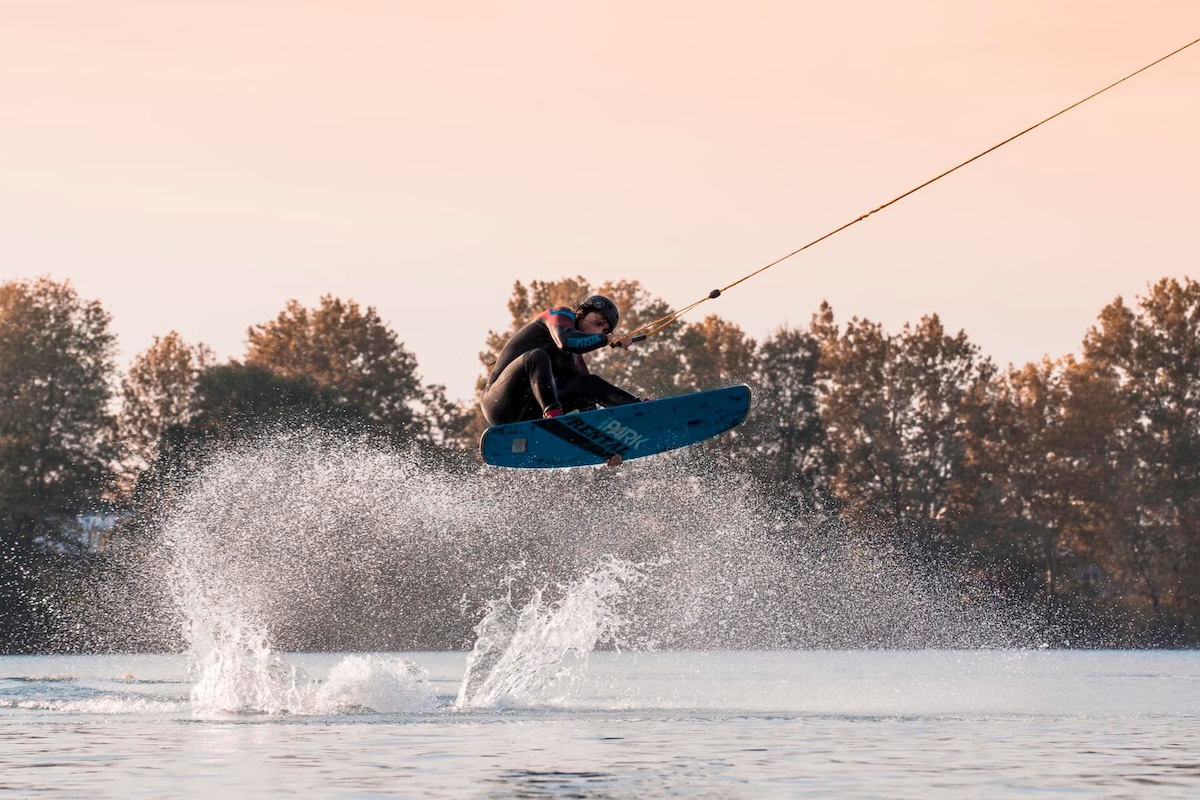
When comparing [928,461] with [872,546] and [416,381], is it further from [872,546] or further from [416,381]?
[416,381]

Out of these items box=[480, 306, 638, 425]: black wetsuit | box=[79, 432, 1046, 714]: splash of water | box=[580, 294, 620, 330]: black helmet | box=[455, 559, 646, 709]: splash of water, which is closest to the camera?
box=[480, 306, 638, 425]: black wetsuit

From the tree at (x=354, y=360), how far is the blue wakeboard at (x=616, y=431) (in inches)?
1614

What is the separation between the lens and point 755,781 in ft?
42.4

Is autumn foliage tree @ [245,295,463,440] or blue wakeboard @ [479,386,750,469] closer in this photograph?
blue wakeboard @ [479,386,750,469]

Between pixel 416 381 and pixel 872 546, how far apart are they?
15156mm

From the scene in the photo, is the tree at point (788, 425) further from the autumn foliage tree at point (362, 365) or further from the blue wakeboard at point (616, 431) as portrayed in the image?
the blue wakeboard at point (616, 431)

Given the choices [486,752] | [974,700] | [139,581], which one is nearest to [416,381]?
[139,581]

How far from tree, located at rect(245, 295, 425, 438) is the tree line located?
0.23 feet

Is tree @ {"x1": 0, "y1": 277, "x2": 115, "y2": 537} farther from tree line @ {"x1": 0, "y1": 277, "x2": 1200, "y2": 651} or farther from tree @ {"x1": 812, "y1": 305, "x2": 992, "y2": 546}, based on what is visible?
tree @ {"x1": 812, "y1": 305, "x2": 992, "y2": 546}

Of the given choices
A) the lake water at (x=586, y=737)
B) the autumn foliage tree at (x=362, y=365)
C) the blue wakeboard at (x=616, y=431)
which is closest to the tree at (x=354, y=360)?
the autumn foliage tree at (x=362, y=365)

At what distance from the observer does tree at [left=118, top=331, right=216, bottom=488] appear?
56.4 m

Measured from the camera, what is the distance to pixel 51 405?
5275cm

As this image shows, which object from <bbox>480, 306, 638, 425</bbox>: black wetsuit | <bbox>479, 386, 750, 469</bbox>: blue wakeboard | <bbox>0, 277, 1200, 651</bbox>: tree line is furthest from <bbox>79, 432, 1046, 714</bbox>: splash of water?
<bbox>480, 306, 638, 425</bbox>: black wetsuit

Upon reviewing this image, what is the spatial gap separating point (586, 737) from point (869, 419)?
4461 centimetres
